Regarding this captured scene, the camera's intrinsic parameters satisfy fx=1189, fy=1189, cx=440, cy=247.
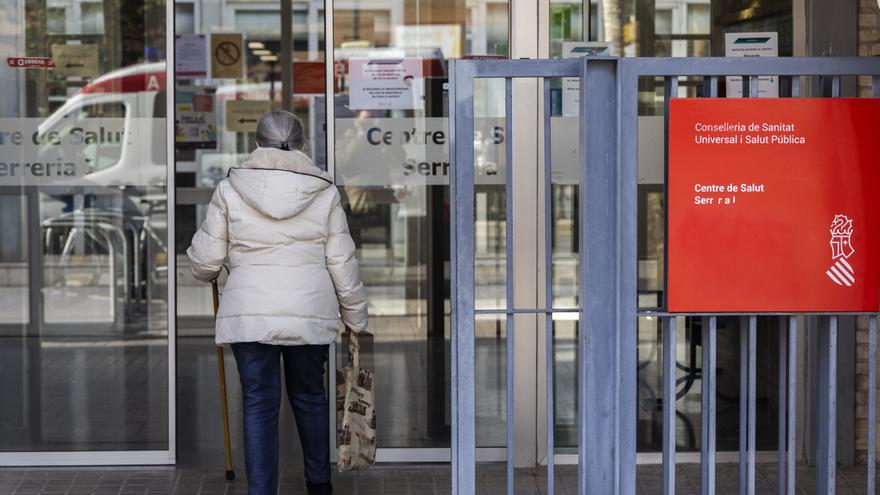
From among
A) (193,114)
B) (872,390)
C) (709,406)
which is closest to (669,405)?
(709,406)

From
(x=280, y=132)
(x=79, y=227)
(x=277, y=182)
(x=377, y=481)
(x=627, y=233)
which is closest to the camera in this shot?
(x=627, y=233)

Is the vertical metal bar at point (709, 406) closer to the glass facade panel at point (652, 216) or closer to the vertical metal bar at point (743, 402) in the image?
the vertical metal bar at point (743, 402)

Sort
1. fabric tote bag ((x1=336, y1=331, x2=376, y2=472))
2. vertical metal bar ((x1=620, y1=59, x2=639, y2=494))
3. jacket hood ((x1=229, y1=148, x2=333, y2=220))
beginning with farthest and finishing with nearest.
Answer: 1. fabric tote bag ((x1=336, y1=331, x2=376, y2=472))
2. jacket hood ((x1=229, y1=148, x2=333, y2=220))
3. vertical metal bar ((x1=620, y1=59, x2=639, y2=494))

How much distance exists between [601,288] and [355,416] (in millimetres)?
1567

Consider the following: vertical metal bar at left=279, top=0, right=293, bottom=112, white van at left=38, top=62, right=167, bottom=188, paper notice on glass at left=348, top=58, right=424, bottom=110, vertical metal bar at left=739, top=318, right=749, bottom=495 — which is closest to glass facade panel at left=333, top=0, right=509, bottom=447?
paper notice on glass at left=348, top=58, right=424, bottom=110

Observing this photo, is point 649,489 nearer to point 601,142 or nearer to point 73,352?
point 601,142

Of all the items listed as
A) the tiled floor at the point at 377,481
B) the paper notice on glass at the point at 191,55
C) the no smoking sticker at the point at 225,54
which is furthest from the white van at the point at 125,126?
the no smoking sticker at the point at 225,54

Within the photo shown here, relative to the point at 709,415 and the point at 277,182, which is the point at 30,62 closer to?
the point at 277,182

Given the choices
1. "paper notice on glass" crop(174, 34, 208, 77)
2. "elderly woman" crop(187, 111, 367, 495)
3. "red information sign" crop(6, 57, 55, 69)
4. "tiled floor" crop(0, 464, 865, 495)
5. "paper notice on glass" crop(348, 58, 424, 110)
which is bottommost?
"tiled floor" crop(0, 464, 865, 495)

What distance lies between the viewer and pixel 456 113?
388 centimetres

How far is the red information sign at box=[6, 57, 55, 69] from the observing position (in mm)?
6038

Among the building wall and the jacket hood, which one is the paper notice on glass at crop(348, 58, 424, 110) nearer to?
the jacket hood

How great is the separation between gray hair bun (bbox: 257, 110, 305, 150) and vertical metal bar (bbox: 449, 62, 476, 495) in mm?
1163

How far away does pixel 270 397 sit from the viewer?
16.0ft
